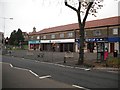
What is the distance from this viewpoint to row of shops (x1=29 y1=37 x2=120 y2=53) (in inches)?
2354

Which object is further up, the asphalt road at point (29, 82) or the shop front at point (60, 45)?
the shop front at point (60, 45)

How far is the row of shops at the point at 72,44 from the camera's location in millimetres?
59781

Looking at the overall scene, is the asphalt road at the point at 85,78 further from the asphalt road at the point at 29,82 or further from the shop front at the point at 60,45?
the shop front at the point at 60,45

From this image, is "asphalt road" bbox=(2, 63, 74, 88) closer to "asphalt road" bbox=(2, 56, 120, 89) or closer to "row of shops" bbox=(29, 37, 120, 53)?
"asphalt road" bbox=(2, 56, 120, 89)

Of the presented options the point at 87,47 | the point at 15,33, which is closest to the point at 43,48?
the point at 87,47

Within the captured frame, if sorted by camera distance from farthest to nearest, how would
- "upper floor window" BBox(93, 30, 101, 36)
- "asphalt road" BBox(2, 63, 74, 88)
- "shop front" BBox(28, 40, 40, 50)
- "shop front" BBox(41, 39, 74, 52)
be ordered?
"shop front" BBox(28, 40, 40, 50) < "shop front" BBox(41, 39, 74, 52) < "upper floor window" BBox(93, 30, 101, 36) < "asphalt road" BBox(2, 63, 74, 88)

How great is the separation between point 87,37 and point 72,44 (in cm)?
656

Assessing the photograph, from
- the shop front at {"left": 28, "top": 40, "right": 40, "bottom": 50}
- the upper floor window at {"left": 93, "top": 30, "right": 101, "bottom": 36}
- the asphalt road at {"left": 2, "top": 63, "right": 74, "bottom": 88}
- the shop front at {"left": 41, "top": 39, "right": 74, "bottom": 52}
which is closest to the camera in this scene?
the asphalt road at {"left": 2, "top": 63, "right": 74, "bottom": 88}

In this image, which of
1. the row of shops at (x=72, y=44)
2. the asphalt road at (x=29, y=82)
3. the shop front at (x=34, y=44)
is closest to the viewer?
the asphalt road at (x=29, y=82)

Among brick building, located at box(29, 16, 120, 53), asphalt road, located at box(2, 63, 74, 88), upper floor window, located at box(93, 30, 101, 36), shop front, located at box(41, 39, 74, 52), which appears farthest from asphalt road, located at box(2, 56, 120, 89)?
shop front, located at box(41, 39, 74, 52)

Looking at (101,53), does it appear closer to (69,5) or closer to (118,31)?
(69,5)

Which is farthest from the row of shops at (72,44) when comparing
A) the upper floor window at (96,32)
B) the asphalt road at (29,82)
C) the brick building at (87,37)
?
the asphalt road at (29,82)

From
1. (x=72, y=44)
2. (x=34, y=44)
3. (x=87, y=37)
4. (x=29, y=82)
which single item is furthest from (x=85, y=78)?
(x=34, y=44)

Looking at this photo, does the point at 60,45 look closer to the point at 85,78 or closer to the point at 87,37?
the point at 87,37
